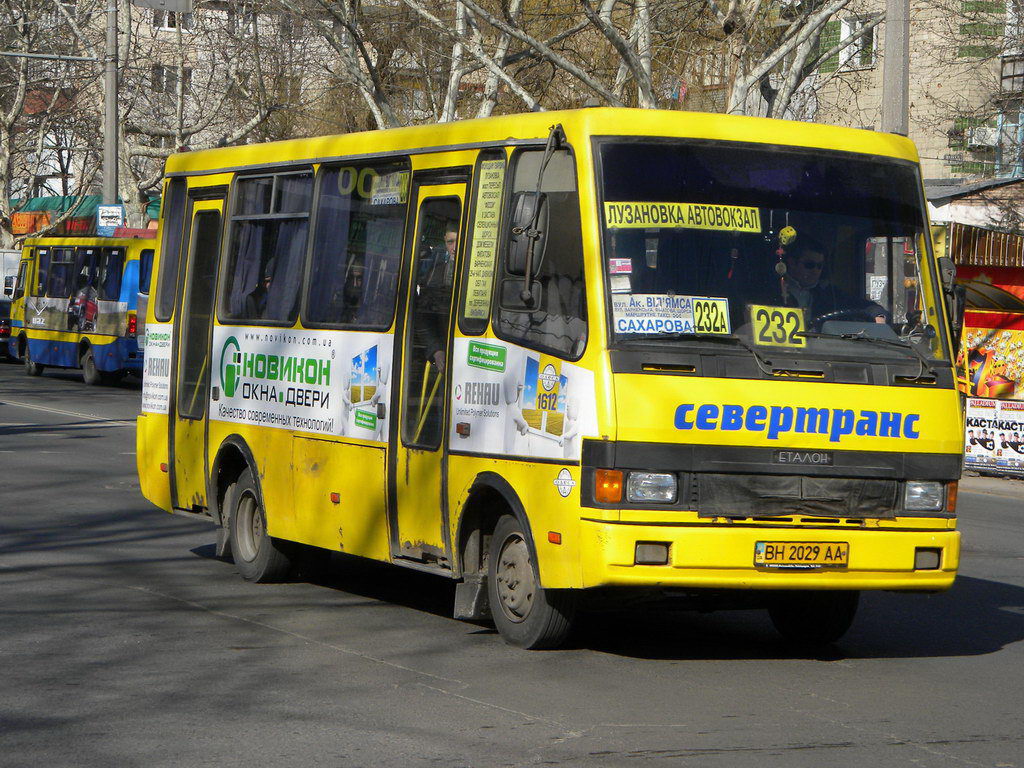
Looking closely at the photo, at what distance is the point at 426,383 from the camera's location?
9.14 m

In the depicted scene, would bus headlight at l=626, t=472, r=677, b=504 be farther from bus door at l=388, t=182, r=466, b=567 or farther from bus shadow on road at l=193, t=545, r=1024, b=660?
bus door at l=388, t=182, r=466, b=567

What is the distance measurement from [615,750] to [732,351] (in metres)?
2.29

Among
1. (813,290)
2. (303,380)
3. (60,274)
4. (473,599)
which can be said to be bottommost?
(473,599)

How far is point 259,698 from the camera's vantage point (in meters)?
7.13

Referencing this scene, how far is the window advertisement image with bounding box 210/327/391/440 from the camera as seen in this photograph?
9656 millimetres

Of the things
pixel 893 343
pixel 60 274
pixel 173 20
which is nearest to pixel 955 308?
pixel 893 343

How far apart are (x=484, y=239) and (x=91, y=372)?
90.6ft

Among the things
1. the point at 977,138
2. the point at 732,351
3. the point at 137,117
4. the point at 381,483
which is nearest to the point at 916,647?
the point at 732,351

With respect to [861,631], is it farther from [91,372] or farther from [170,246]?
[91,372]

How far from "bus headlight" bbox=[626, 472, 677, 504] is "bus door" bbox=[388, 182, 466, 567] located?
5.03 ft

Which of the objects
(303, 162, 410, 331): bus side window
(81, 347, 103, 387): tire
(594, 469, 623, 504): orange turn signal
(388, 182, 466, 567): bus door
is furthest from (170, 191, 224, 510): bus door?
(81, 347, 103, 387): tire

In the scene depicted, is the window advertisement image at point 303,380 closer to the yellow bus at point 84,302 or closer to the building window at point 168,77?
the yellow bus at point 84,302

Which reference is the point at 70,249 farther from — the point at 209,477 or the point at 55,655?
the point at 55,655

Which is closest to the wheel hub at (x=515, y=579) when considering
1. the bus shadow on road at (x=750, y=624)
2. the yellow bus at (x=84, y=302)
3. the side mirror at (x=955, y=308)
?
the bus shadow on road at (x=750, y=624)
